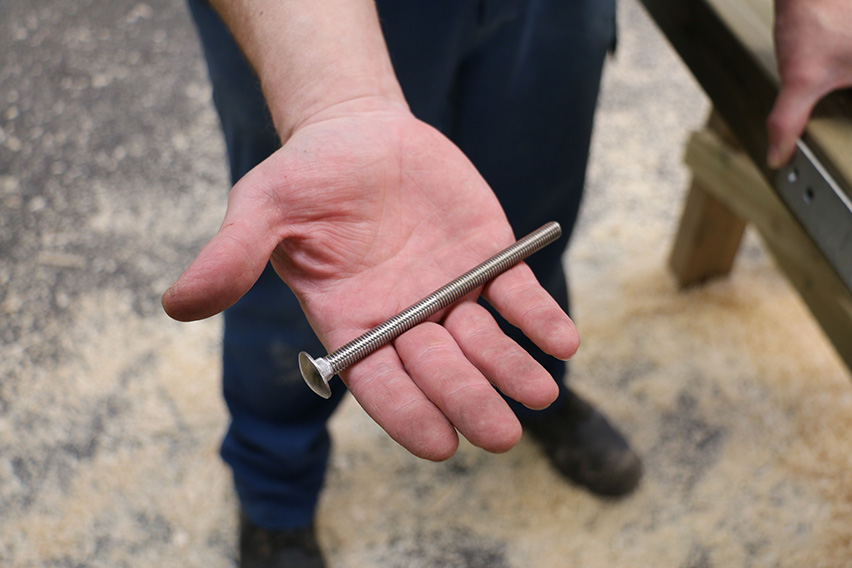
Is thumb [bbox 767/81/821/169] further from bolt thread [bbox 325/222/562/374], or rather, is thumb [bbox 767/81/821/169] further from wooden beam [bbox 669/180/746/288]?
wooden beam [bbox 669/180/746/288]

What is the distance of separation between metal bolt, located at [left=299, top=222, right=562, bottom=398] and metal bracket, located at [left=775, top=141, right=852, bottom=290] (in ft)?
1.55

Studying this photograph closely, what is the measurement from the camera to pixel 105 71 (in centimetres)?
294

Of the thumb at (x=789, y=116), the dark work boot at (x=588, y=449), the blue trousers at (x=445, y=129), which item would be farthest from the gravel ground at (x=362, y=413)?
the thumb at (x=789, y=116)

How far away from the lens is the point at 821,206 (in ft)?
3.71

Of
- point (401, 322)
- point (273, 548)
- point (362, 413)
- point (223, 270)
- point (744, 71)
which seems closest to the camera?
point (223, 270)

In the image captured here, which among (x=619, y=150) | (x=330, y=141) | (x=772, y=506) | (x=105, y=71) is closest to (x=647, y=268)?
(x=619, y=150)

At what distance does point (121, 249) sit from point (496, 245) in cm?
168

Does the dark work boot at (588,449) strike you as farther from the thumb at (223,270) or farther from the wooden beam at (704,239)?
the thumb at (223,270)

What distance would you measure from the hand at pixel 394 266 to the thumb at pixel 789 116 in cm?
49

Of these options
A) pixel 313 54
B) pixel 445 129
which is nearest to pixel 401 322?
pixel 313 54

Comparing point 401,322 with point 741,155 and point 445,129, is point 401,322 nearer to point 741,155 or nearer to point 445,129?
point 445,129

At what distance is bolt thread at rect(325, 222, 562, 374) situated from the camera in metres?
0.95

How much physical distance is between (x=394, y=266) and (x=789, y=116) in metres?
Result: 0.68

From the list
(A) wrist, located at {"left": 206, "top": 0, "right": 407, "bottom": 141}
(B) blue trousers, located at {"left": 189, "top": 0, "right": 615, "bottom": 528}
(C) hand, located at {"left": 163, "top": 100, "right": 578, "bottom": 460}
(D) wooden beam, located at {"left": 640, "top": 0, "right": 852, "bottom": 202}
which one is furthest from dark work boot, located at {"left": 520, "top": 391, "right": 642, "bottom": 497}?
(A) wrist, located at {"left": 206, "top": 0, "right": 407, "bottom": 141}
